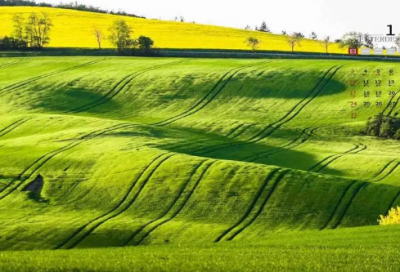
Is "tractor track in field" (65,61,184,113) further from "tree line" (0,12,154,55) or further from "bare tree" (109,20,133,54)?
"bare tree" (109,20,133,54)

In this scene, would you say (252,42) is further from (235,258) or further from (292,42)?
(235,258)

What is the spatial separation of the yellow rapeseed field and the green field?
33.4m

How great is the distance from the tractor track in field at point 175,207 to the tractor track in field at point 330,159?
38.2 ft

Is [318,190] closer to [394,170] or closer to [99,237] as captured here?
[394,170]

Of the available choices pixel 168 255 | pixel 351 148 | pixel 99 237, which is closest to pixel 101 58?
pixel 351 148

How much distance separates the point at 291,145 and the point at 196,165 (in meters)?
22.7

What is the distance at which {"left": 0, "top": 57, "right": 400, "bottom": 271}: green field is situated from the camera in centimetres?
3716

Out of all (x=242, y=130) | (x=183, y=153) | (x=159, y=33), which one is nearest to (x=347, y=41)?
(x=159, y=33)

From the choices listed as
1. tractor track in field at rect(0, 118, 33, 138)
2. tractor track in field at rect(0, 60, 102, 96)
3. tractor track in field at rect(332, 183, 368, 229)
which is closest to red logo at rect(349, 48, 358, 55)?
tractor track in field at rect(0, 60, 102, 96)

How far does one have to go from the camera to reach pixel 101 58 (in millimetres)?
124562

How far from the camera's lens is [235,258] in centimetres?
2745

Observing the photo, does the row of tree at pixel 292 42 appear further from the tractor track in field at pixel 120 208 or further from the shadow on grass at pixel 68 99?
the tractor track in field at pixel 120 208

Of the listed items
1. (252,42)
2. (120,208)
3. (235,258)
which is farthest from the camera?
(252,42)

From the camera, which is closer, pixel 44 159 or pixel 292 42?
pixel 44 159
